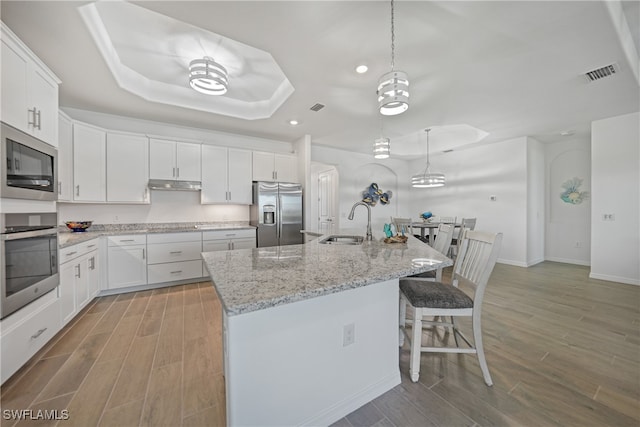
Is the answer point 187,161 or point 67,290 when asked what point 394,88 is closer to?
point 67,290

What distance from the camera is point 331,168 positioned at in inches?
253

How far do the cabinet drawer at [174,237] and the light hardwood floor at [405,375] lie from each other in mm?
1040

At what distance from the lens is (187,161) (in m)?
4.00

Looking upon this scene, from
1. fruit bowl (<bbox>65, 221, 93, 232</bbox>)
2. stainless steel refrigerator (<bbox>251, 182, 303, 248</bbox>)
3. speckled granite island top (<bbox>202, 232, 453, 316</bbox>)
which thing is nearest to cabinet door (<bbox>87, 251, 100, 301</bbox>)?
fruit bowl (<bbox>65, 221, 93, 232</bbox>)

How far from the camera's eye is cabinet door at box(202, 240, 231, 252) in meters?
3.89

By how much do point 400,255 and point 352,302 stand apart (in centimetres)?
52

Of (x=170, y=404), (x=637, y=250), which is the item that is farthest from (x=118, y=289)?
(x=637, y=250)

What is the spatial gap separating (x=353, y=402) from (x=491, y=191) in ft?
19.0

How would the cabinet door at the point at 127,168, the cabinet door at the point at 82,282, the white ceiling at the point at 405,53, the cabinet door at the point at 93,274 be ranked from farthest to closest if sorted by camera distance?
the cabinet door at the point at 127,168 → the cabinet door at the point at 93,274 → the cabinet door at the point at 82,282 → the white ceiling at the point at 405,53

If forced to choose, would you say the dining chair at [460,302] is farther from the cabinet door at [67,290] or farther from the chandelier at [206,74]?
the cabinet door at [67,290]

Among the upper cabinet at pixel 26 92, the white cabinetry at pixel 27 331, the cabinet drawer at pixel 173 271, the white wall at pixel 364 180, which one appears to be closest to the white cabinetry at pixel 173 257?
the cabinet drawer at pixel 173 271

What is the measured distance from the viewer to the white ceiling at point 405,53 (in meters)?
1.82

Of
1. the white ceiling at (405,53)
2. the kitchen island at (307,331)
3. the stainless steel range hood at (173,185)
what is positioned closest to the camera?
the kitchen island at (307,331)

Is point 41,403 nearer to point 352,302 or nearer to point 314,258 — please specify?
point 314,258
